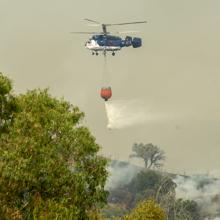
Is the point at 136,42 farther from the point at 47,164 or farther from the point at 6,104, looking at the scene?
the point at 47,164

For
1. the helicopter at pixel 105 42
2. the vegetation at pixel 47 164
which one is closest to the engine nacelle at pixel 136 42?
the helicopter at pixel 105 42

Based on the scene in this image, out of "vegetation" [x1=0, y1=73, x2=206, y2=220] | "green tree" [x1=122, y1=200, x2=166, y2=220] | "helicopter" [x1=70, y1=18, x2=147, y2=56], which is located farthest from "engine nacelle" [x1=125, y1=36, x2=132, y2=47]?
"green tree" [x1=122, y1=200, x2=166, y2=220]

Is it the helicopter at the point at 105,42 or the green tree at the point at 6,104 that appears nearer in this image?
the green tree at the point at 6,104

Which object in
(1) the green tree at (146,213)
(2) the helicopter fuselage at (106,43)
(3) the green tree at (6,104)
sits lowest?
(1) the green tree at (146,213)

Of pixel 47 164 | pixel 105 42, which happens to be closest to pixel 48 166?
pixel 47 164

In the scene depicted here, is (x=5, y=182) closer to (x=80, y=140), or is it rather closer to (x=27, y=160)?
(x=27, y=160)

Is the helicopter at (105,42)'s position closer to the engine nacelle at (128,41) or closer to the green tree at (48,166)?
the engine nacelle at (128,41)

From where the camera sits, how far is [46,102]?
1233 inches

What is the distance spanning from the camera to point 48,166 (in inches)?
1078

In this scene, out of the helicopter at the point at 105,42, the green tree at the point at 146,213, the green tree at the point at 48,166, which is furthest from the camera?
the helicopter at the point at 105,42

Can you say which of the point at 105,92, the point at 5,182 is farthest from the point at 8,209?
the point at 105,92

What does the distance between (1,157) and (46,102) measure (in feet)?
18.0

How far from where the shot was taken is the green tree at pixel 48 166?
2694 centimetres

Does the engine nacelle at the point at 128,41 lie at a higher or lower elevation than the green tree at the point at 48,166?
higher
